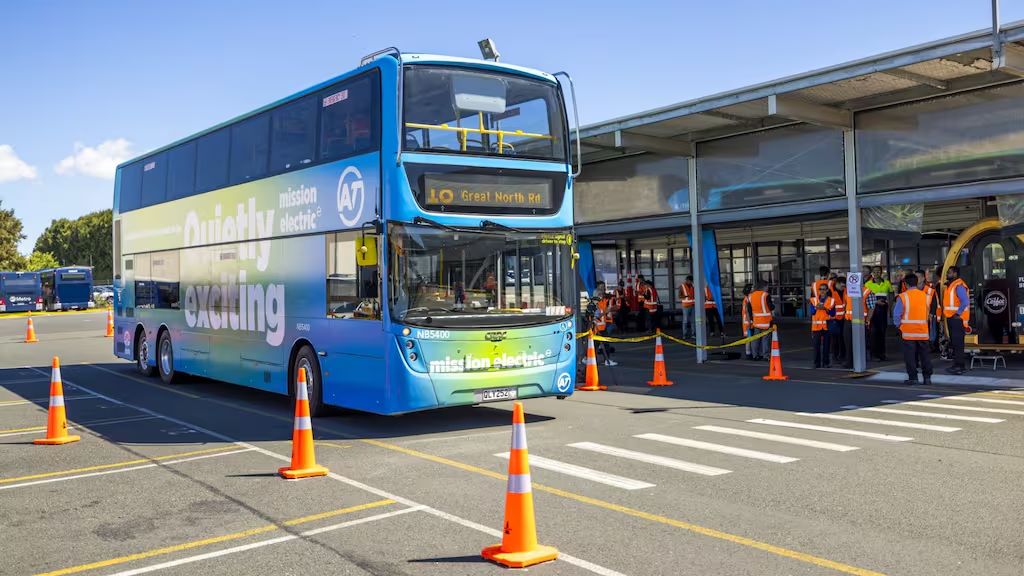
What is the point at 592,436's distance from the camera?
10766 mm

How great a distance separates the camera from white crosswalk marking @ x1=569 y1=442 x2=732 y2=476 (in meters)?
8.58

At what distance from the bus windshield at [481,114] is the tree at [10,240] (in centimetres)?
8335

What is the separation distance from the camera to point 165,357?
17922 millimetres

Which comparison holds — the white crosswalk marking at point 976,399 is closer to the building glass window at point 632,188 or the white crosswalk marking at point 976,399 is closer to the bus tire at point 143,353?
the building glass window at point 632,188

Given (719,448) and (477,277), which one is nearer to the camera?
(719,448)

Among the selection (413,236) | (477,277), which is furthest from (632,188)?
(413,236)

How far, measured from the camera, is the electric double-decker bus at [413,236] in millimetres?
10742

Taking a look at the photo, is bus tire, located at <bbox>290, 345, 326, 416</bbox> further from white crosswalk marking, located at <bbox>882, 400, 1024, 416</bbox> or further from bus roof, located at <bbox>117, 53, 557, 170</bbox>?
white crosswalk marking, located at <bbox>882, 400, 1024, 416</bbox>

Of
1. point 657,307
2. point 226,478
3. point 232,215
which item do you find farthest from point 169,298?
point 657,307

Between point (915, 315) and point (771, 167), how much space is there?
17.0 ft

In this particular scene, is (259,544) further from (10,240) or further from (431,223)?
(10,240)

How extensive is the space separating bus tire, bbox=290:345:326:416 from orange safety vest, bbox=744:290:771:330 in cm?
1067

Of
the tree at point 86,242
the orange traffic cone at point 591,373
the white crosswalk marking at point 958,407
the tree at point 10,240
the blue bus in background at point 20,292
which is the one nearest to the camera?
the white crosswalk marking at point 958,407

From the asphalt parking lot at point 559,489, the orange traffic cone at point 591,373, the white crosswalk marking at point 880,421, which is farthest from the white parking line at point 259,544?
the orange traffic cone at point 591,373
